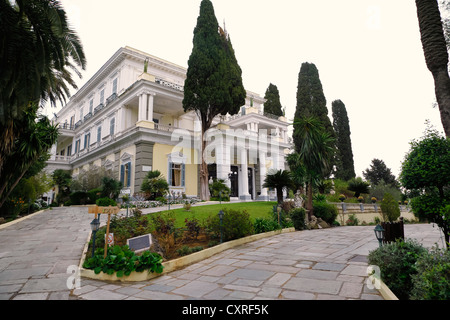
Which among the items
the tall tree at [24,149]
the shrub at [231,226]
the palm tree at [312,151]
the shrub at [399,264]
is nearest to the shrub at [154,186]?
the tall tree at [24,149]

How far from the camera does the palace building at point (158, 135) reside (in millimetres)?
19141

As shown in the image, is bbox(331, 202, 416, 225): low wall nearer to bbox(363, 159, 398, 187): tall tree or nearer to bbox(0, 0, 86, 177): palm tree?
bbox(0, 0, 86, 177): palm tree

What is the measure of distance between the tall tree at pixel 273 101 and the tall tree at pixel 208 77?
13.2m

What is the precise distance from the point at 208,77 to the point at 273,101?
15543mm

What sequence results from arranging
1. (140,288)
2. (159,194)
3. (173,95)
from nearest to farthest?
(140,288)
(159,194)
(173,95)

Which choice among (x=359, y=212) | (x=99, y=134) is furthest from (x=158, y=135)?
(x=359, y=212)

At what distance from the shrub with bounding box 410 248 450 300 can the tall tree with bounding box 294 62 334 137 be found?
85.9 ft

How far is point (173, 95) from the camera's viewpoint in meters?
20.6

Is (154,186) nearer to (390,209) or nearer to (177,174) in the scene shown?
(177,174)

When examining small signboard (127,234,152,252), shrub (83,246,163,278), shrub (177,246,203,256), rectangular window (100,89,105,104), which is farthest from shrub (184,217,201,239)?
→ rectangular window (100,89,105,104)

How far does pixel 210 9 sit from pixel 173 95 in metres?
6.73

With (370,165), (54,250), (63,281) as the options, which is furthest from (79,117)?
(370,165)

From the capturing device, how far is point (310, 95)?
97.2 ft

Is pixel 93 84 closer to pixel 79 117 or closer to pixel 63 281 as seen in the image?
pixel 79 117
